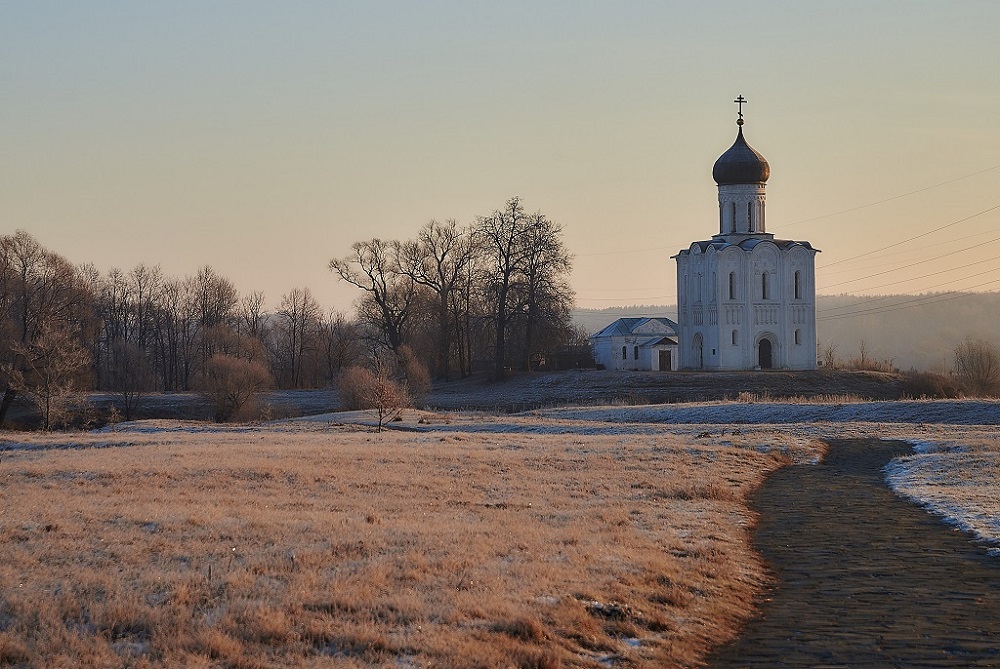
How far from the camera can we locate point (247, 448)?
3300 centimetres

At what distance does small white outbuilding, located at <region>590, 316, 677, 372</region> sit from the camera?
90.1 metres

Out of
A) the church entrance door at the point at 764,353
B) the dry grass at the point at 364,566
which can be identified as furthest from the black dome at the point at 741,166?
the dry grass at the point at 364,566

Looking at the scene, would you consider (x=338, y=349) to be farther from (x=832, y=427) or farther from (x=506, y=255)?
(x=832, y=427)

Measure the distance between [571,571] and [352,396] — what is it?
5305 centimetres

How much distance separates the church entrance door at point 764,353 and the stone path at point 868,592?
6118cm

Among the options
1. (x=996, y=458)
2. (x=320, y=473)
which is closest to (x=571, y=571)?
(x=320, y=473)

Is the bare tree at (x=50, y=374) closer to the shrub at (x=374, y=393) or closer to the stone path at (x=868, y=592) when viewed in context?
the shrub at (x=374, y=393)

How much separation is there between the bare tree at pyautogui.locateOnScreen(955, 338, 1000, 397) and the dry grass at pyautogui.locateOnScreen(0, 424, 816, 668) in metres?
45.5

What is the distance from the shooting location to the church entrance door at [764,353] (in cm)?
8381

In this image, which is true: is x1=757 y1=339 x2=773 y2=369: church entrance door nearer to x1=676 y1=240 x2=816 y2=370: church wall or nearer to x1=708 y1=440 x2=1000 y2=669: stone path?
x1=676 y1=240 x2=816 y2=370: church wall

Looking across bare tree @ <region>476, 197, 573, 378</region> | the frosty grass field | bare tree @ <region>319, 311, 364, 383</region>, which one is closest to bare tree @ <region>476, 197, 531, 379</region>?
bare tree @ <region>476, 197, 573, 378</region>

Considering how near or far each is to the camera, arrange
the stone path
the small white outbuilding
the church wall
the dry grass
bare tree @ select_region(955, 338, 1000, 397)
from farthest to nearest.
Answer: the small white outbuilding < the church wall < bare tree @ select_region(955, 338, 1000, 397) < the stone path < the dry grass

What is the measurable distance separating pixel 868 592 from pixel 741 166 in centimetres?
7183

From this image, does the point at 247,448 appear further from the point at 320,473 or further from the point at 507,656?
the point at 507,656
